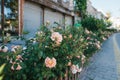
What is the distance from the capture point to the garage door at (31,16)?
16925mm

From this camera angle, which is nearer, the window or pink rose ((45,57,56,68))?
pink rose ((45,57,56,68))

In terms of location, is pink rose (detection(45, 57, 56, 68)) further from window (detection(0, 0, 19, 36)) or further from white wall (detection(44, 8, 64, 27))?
white wall (detection(44, 8, 64, 27))

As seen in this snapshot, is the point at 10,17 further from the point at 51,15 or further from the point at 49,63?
the point at 51,15

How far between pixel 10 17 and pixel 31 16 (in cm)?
469

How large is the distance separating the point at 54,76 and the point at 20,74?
1.98 feet

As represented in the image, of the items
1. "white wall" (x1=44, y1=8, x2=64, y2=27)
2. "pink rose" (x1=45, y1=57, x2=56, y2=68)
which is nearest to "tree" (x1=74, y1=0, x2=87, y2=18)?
"white wall" (x1=44, y1=8, x2=64, y2=27)

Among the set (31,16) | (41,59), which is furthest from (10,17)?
(41,59)

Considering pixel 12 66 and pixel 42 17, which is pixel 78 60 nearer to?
pixel 12 66

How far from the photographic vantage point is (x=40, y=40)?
4.52 meters

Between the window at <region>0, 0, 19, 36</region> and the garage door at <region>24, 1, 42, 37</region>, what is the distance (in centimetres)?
297

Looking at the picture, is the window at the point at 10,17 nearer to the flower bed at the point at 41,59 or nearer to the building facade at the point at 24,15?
the building facade at the point at 24,15

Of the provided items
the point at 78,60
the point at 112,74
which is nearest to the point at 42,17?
the point at 112,74

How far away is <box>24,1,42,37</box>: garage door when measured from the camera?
1692 centimetres

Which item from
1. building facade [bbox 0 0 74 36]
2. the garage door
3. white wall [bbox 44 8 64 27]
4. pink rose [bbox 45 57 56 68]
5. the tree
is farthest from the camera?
the tree
